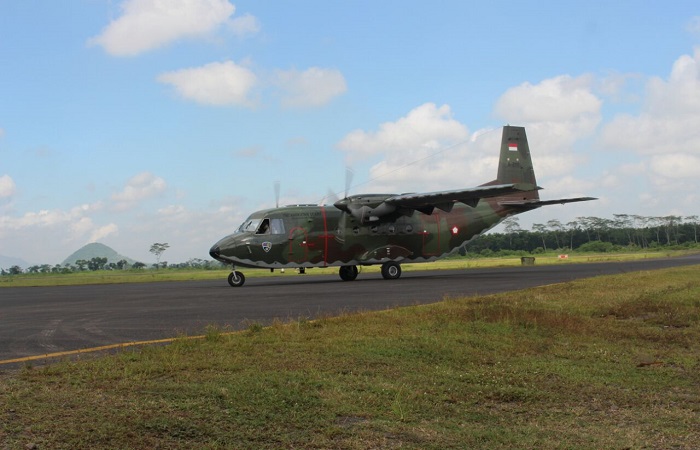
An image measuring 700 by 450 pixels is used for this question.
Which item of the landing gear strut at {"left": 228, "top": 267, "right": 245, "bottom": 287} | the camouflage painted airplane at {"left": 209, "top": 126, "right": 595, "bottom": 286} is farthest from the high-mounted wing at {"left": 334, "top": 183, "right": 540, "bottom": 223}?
the landing gear strut at {"left": 228, "top": 267, "right": 245, "bottom": 287}

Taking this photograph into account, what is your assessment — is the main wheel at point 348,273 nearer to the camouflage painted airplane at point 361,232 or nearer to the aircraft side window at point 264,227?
the camouflage painted airplane at point 361,232

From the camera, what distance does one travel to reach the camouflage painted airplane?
3044cm

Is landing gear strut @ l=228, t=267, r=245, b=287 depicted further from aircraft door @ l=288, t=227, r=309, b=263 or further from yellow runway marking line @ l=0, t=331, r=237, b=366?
yellow runway marking line @ l=0, t=331, r=237, b=366

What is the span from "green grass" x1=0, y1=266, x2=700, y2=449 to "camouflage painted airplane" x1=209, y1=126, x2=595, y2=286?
18395 mm

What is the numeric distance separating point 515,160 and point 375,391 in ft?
111

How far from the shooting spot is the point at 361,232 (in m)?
32.4

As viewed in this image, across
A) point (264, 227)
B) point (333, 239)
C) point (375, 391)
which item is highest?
point (264, 227)

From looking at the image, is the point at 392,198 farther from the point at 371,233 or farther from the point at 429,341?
the point at 429,341

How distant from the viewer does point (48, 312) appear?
59.8ft

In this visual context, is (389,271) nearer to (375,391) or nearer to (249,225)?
(249,225)

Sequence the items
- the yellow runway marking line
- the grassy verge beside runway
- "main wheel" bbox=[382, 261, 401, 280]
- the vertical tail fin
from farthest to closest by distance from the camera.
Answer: the grassy verge beside runway
the vertical tail fin
"main wheel" bbox=[382, 261, 401, 280]
the yellow runway marking line

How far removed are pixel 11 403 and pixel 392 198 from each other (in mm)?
26720

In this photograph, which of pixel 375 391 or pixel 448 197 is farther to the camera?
pixel 448 197

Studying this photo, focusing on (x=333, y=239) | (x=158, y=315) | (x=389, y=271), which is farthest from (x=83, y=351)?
(x=389, y=271)
